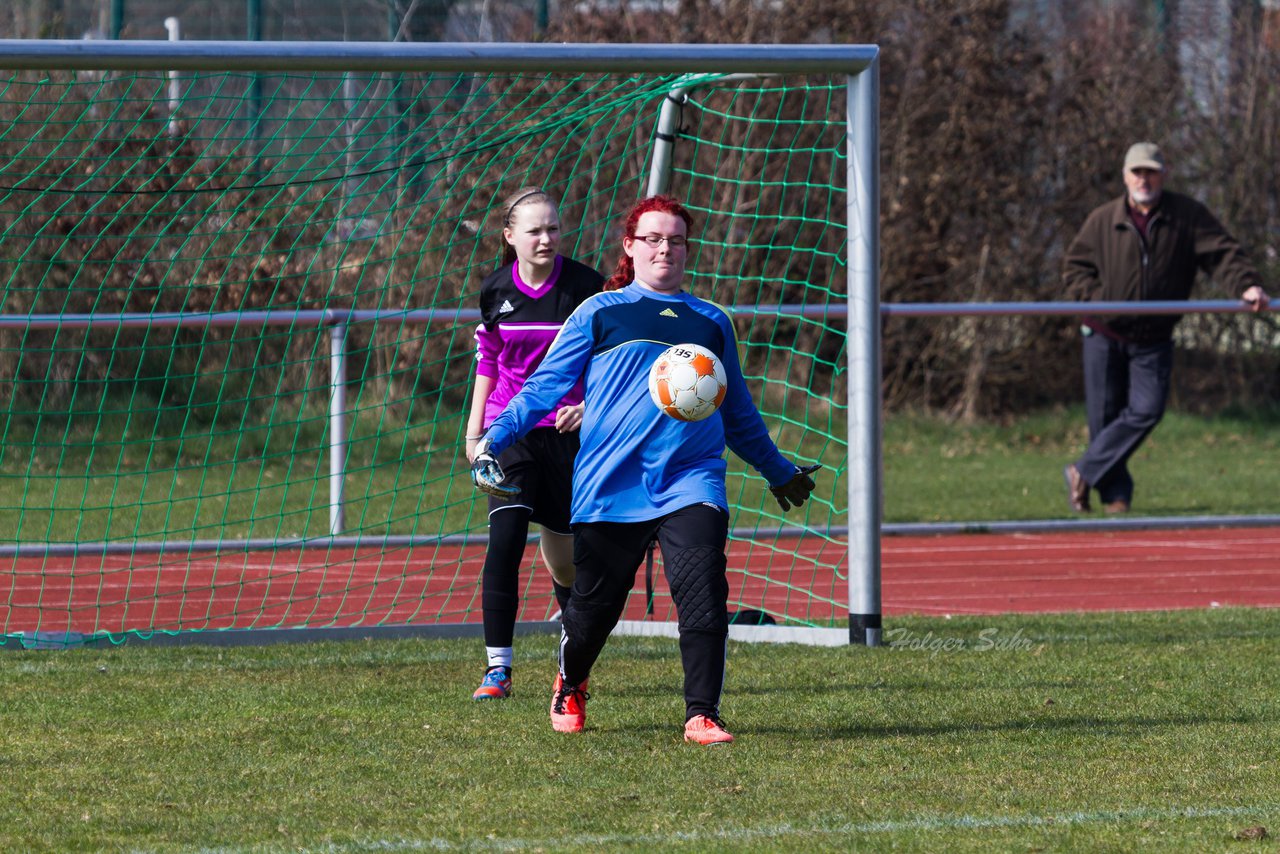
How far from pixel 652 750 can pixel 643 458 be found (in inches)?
34.2

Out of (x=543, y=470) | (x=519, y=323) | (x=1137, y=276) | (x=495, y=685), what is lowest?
(x=495, y=685)

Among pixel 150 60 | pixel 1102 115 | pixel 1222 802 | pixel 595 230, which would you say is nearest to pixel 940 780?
pixel 1222 802

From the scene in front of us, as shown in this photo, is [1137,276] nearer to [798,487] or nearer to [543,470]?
[543,470]

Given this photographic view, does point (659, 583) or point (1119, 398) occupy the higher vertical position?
point (1119, 398)

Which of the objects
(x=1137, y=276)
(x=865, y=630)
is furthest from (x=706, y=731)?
(x=1137, y=276)

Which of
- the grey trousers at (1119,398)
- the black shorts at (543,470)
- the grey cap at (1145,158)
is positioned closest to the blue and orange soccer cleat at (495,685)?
the black shorts at (543,470)

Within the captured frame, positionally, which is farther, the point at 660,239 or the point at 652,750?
the point at 660,239

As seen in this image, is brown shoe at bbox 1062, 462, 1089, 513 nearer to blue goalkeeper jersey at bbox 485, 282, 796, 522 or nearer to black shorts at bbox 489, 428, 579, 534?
black shorts at bbox 489, 428, 579, 534

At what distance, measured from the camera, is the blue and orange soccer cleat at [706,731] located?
535 centimetres

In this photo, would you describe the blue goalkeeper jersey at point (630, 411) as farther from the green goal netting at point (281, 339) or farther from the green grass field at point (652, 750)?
the green goal netting at point (281, 339)

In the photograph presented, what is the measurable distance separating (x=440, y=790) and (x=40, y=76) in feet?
23.1

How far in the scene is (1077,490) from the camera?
1219cm

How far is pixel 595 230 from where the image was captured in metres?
14.5

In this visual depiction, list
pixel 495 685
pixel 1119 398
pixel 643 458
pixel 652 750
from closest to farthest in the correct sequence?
pixel 652 750, pixel 643 458, pixel 495 685, pixel 1119 398
